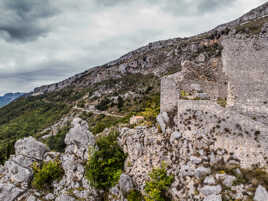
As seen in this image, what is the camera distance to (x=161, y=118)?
591 inches

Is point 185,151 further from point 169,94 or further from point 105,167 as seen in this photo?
point 105,167

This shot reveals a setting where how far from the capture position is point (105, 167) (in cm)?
1495

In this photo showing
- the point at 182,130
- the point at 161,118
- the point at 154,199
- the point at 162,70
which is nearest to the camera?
the point at 154,199

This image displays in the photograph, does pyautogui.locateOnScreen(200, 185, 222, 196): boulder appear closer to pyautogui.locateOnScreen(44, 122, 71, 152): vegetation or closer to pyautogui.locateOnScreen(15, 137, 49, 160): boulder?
pyautogui.locateOnScreen(15, 137, 49, 160): boulder

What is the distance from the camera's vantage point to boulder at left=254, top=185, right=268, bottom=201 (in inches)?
321

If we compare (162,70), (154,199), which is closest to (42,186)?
(154,199)

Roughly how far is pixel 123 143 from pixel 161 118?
15.5 feet

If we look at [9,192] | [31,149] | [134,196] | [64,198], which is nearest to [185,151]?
[134,196]

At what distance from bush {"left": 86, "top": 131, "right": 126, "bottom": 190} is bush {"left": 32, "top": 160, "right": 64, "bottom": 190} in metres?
4.85

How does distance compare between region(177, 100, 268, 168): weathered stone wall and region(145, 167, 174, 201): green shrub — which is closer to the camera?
Answer: region(177, 100, 268, 168): weathered stone wall

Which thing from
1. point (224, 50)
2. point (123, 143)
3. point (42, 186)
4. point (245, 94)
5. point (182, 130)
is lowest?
point (42, 186)

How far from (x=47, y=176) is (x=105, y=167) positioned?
296 inches

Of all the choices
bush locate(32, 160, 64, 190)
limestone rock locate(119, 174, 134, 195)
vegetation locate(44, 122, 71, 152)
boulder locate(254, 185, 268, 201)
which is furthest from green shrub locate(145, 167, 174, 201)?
vegetation locate(44, 122, 71, 152)

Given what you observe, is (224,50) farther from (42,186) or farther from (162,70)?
(162,70)
